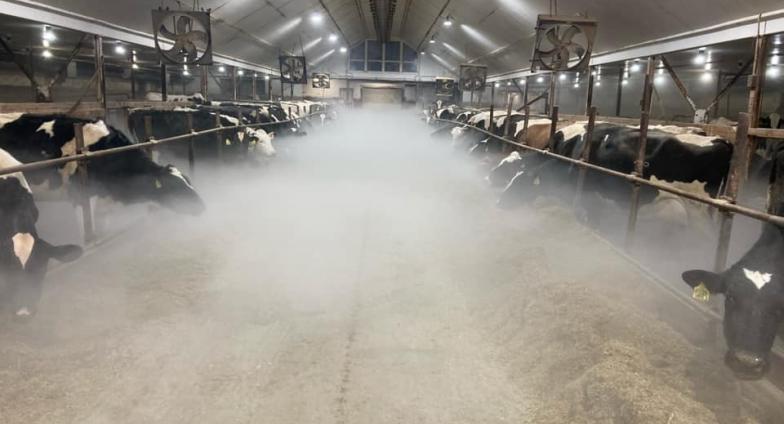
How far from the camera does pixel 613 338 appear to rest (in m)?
3.87

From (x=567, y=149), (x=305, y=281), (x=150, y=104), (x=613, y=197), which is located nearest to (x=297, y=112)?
(x=150, y=104)

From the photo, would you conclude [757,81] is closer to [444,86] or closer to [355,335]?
[355,335]

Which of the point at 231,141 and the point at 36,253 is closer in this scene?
the point at 36,253

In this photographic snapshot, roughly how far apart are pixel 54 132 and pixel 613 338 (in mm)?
6982

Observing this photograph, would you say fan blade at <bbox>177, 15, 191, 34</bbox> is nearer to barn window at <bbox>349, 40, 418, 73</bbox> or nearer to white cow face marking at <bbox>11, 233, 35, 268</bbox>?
white cow face marking at <bbox>11, 233, 35, 268</bbox>

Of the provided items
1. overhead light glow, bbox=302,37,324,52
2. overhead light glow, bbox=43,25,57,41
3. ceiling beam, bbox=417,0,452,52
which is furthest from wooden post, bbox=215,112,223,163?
overhead light glow, bbox=302,37,324,52

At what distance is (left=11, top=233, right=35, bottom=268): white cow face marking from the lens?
4305 millimetres

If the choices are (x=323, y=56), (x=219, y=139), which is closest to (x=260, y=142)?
(x=219, y=139)

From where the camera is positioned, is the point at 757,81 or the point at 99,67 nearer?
the point at 757,81

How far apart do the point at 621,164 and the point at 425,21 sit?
76.6ft

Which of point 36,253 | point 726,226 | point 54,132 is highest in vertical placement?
point 54,132

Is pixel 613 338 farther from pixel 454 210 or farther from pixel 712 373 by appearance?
pixel 454 210

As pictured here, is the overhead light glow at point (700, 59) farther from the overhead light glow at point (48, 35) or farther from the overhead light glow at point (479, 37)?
the overhead light glow at point (48, 35)

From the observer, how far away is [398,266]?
5812mm
